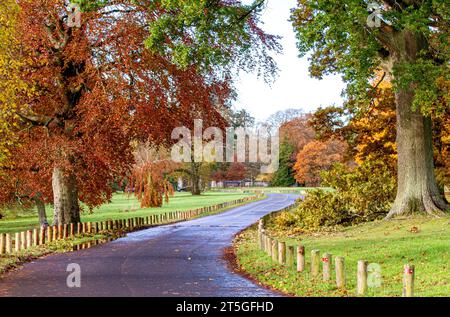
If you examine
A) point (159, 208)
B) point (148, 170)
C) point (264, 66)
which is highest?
point (264, 66)

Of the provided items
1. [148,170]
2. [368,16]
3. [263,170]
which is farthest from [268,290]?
[263,170]

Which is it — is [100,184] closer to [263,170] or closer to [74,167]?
[74,167]

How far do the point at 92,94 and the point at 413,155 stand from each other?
13.1m

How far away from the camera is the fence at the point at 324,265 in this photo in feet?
34.4

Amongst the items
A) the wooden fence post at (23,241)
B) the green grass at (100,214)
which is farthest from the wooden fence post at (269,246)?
the green grass at (100,214)

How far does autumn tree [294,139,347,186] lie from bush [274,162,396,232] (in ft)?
243

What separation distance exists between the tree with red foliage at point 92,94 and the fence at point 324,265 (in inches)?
293

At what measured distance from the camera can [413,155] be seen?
24.7 meters

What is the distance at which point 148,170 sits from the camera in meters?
56.8

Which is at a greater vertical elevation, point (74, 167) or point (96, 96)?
point (96, 96)

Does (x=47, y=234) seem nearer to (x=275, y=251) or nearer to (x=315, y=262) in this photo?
(x=275, y=251)

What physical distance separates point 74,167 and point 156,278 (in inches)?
490

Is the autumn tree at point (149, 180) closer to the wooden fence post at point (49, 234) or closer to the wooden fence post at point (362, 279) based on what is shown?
the wooden fence post at point (49, 234)

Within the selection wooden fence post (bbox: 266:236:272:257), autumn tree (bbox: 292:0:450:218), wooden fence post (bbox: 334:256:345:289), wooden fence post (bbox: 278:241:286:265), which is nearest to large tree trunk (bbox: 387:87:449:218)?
autumn tree (bbox: 292:0:450:218)
